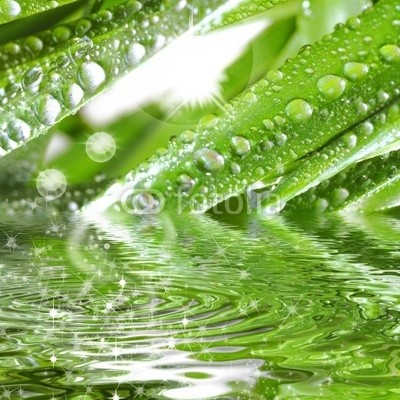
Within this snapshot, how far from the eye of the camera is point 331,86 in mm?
366

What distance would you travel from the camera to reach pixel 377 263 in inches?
12.5

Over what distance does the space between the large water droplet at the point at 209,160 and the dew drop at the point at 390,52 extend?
0.09 m

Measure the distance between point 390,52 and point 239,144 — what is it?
0.28ft

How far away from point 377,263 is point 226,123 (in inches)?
4.2

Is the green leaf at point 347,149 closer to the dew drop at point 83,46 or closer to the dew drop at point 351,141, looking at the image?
the dew drop at point 351,141

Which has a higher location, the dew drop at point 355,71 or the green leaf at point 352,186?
the dew drop at point 355,71

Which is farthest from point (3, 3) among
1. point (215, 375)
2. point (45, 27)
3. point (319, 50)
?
point (215, 375)

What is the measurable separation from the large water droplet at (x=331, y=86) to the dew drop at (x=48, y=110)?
Result: 0.13 meters

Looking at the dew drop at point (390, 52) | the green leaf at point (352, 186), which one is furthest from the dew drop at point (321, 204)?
the dew drop at point (390, 52)

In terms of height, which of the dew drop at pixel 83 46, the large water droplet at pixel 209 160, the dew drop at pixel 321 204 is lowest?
the dew drop at pixel 321 204

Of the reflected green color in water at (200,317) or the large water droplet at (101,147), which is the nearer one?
the reflected green color in water at (200,317)

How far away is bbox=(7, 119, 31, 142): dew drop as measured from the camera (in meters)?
0.39

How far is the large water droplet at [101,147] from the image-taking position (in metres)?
0.43

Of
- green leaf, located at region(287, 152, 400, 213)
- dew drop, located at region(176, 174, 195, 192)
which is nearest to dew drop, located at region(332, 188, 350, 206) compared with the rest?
green leaf, located at region(287, 152, 400, 213)
